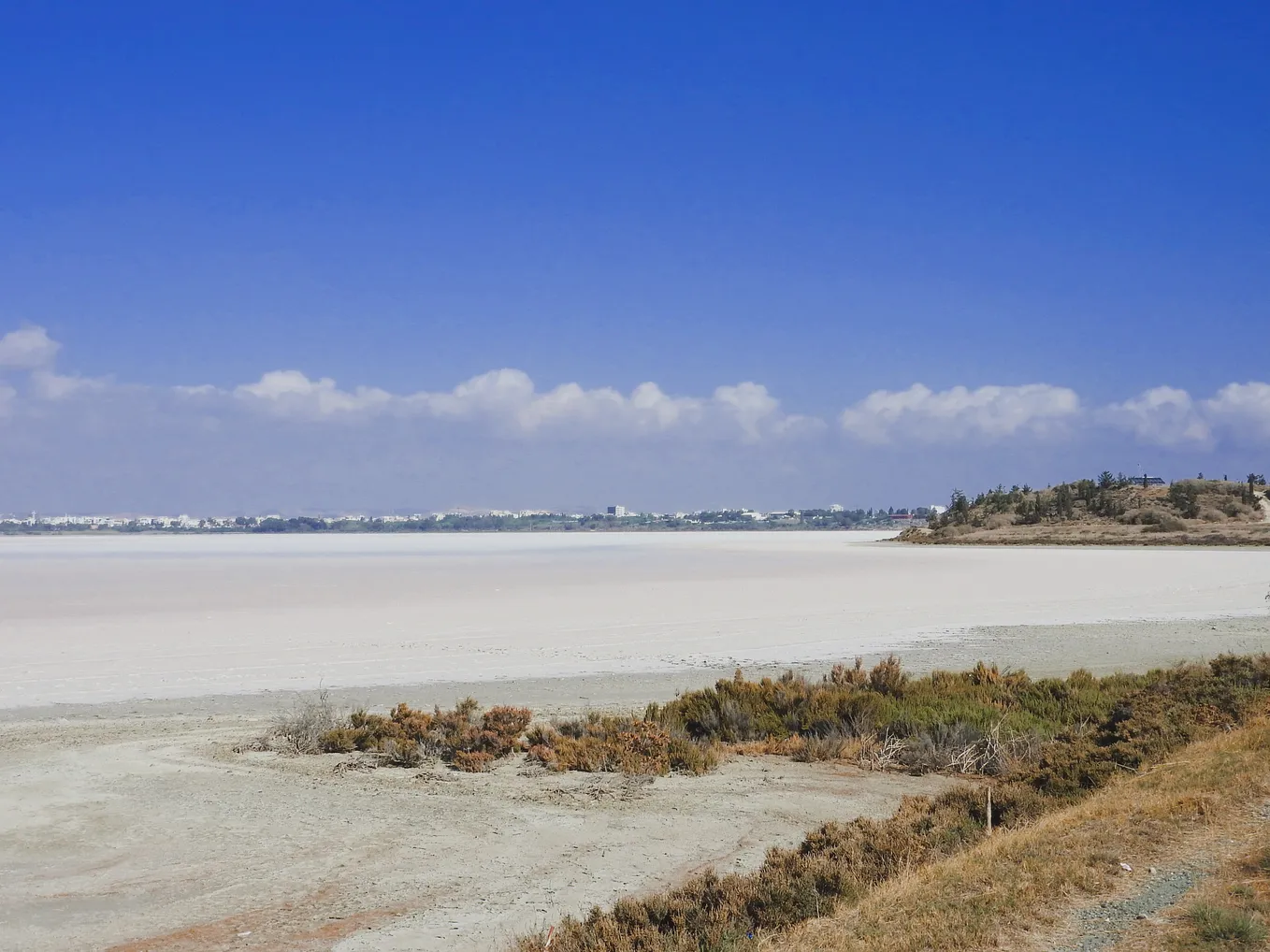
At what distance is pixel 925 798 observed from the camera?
903 centimetres

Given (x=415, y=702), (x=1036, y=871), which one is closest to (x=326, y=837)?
(x=1036, y=871)

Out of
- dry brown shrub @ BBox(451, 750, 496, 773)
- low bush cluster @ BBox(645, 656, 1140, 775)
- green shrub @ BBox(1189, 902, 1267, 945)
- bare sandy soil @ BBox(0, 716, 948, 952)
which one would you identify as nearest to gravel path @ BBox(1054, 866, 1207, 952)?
green shrub @ BBox(1189, 902, 1267, 945)

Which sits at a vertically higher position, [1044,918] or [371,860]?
[1044,918]

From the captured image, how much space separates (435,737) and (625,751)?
2.24 metres

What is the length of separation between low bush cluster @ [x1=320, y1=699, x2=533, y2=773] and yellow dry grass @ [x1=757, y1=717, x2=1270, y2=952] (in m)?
6.06

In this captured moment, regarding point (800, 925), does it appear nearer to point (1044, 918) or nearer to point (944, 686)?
point (1044, 918)

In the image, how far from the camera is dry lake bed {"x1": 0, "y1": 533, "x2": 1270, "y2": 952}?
7488mm

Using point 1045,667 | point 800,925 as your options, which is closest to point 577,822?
point 800,925

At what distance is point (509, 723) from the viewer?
12438mm

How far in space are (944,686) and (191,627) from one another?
18.7m

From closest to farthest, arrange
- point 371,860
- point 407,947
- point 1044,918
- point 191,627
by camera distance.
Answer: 1. point 1044,918
2. point 407,947
3. point 371,860
4. point 191,627

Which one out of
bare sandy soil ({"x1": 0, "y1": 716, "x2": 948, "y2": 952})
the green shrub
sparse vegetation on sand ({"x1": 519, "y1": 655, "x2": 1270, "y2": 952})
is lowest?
bare sandy soil ({"x1": 0, "y1": 716, "x2": 948, "y2": 952})

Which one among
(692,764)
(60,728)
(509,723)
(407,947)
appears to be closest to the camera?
(407,947)

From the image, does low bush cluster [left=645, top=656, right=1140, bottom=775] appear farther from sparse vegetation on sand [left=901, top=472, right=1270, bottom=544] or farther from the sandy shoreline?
sparse vegetation on sand [left=901, top=472, right=1270, bottom=544]
